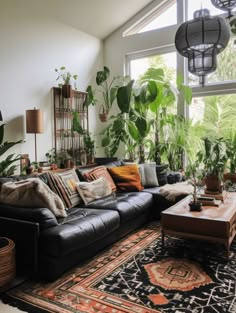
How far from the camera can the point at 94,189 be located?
3.88m

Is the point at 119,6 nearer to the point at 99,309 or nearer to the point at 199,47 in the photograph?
the point at 199,47

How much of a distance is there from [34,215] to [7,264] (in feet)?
1.50

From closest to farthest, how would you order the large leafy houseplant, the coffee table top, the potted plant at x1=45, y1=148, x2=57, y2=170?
1. the coffee table top
2. the potted plant at x1=45, y1=148, x2=57, y2=170
3. the large leafy houseplant

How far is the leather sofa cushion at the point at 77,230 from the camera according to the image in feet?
8.34

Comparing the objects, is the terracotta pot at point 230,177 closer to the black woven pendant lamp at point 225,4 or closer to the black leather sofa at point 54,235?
the black leather sofa at point 54,235

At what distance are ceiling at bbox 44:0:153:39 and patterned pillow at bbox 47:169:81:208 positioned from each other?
2.84 m

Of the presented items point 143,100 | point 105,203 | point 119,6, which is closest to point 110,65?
point 119,6

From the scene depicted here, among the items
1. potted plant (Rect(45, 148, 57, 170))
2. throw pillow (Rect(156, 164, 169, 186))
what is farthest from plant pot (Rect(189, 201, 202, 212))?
potted plant (Rect(45, 148, 57, 170))

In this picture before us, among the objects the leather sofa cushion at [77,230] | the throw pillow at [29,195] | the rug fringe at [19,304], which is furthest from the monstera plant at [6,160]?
the rug fringe at [19,304]

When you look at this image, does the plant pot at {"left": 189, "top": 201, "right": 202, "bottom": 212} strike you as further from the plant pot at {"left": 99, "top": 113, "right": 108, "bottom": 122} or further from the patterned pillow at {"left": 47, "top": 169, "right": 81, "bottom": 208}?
the plant pot at {"left": 99, "top": 113, "right": 108, "bottom": 122}

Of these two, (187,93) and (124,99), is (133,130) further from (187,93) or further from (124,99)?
(187,93)

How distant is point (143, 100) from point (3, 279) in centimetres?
357

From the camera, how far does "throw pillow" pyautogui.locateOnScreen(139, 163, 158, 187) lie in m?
4.72

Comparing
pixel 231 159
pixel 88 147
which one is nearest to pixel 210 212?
pixel 231 159
